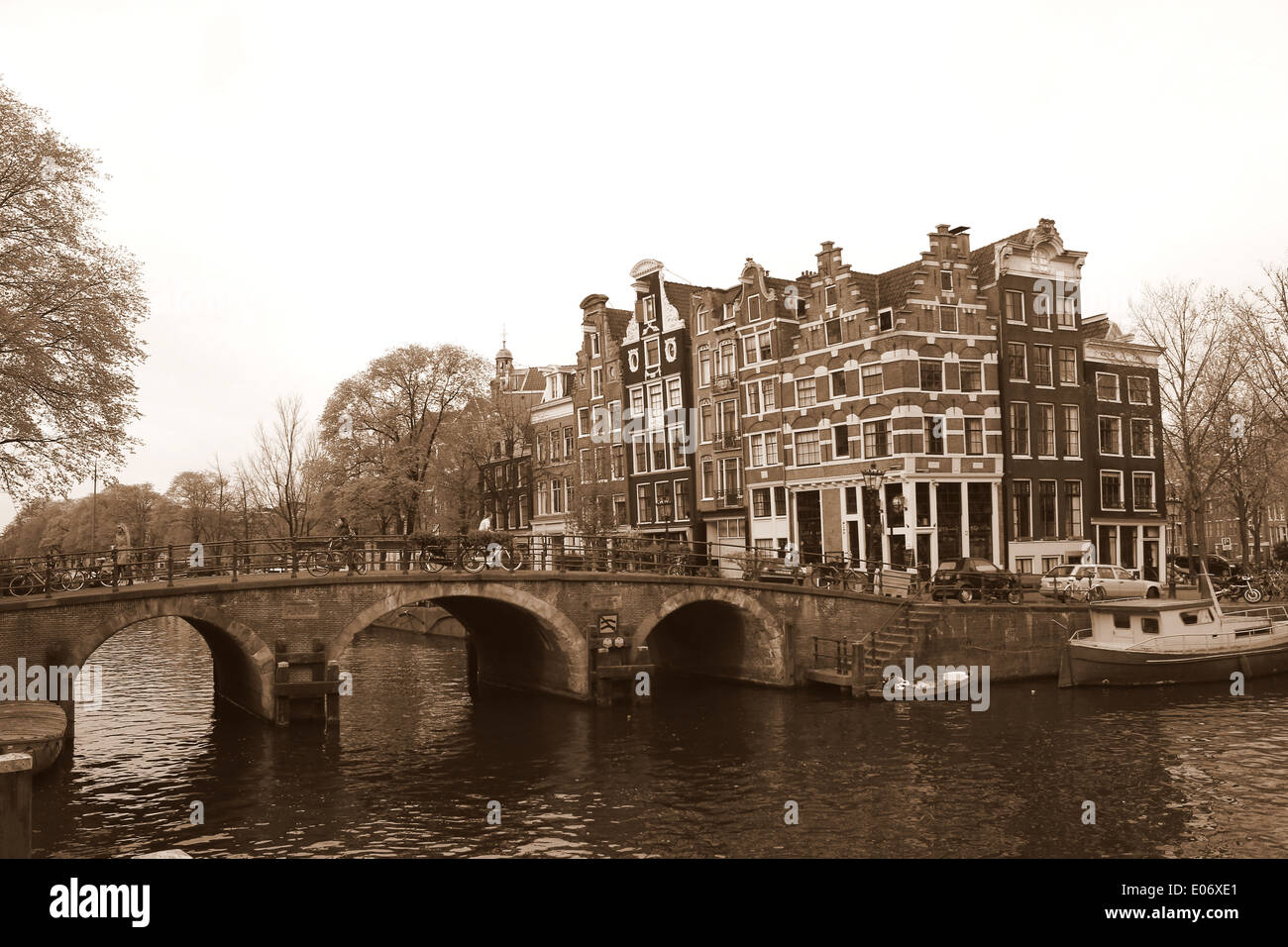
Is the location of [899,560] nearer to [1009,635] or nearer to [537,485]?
[1009,635]

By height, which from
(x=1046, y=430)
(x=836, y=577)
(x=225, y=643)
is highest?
(x=1046, y=430)

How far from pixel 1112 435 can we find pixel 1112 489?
2.68 m

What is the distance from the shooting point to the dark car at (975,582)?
1375 inches

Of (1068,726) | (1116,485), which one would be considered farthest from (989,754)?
(1116,485)

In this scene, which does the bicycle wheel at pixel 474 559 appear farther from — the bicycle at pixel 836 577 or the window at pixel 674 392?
the window at pixel 674 392

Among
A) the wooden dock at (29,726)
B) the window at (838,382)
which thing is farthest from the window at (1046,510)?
the wooden dock at (29,726)

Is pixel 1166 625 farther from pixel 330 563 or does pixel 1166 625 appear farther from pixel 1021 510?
pixel 330 563

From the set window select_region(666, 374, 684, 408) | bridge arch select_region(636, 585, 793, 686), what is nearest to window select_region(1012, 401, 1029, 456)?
window select_region(666, 374, 684, 408)

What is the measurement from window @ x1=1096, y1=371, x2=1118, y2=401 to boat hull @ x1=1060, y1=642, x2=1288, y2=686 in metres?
18.1

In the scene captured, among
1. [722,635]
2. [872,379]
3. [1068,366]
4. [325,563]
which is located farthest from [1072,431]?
[325,563]

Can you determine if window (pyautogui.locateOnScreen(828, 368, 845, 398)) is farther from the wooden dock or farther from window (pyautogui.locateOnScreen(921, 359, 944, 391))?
the wooden dock

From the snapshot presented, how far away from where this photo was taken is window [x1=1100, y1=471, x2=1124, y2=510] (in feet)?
155

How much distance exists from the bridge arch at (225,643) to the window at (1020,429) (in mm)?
33042

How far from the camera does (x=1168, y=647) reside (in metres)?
31.5
